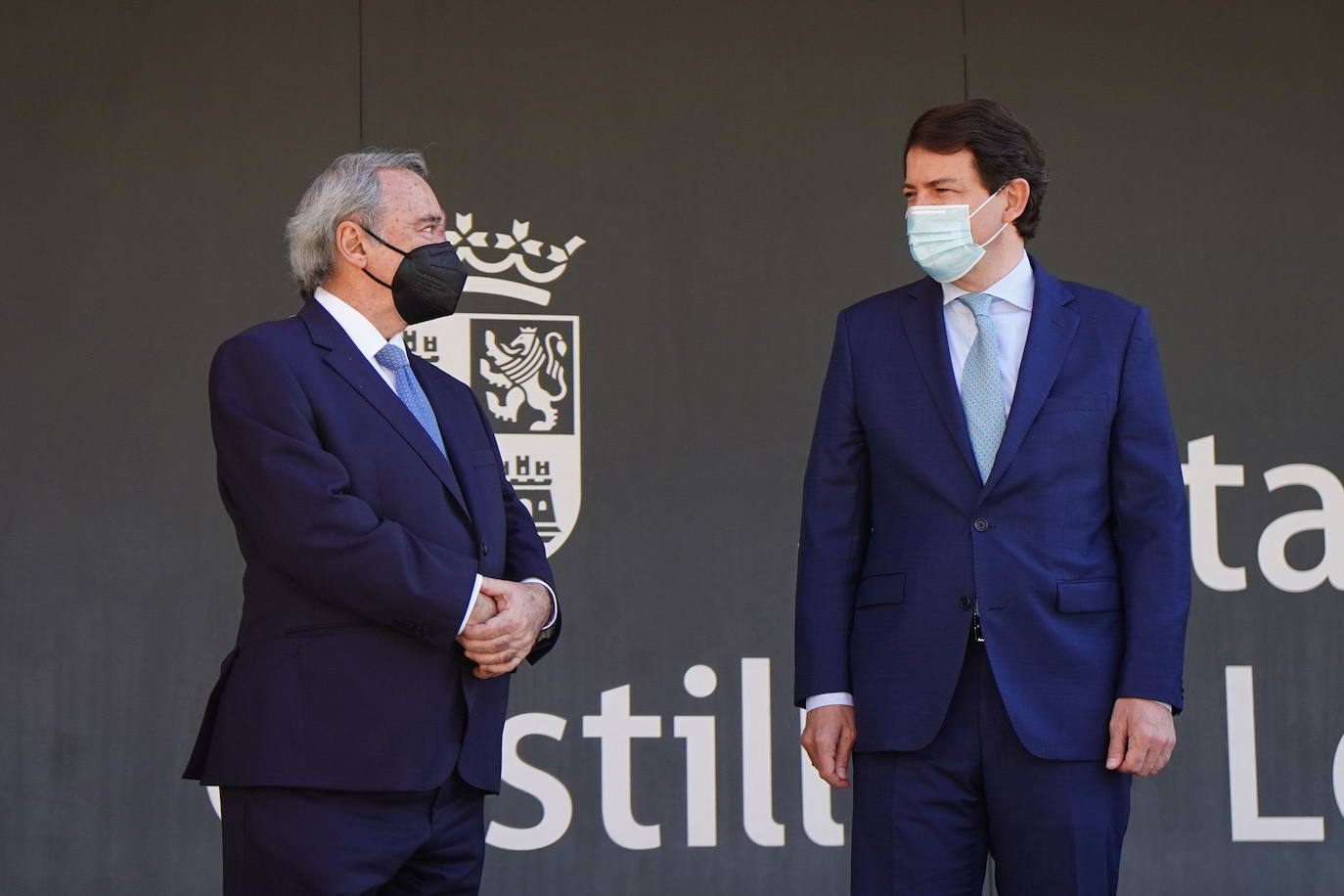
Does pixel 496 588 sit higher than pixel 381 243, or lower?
lower

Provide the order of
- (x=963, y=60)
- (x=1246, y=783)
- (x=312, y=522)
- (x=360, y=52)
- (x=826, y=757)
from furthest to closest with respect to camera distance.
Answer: (x=963, y=60)
(x=1246, y=783)
(x=360, y=52)
(x=826, y=757)
(x=312, y=522)

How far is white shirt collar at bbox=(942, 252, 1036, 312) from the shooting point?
281cm

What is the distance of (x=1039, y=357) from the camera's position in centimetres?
272

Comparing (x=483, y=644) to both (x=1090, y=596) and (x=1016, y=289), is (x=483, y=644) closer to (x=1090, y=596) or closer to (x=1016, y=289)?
(x=1090, y=596)

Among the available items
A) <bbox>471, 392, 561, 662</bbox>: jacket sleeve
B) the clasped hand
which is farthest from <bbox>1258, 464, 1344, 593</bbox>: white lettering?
the clasped hand

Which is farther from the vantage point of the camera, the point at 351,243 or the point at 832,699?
the point at 351,243

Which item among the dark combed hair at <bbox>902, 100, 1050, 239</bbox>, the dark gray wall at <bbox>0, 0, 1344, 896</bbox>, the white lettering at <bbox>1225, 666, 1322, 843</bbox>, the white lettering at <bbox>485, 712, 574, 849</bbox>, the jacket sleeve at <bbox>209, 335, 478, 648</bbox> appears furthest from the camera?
the white lettering at <bbox>1225, 666, 1322, 843</bbox>

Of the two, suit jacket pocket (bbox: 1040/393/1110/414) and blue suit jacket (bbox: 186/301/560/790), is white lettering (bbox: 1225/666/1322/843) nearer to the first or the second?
suit jacket pocket (bbox: 1040/393/1110/414)

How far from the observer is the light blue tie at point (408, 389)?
2822mm

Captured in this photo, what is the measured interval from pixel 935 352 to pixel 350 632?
102cm

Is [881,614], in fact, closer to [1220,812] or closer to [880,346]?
[880,346]

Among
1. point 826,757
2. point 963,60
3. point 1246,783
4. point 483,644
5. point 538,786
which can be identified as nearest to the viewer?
point 483,644

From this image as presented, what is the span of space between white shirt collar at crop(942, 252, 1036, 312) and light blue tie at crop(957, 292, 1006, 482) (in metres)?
0.02

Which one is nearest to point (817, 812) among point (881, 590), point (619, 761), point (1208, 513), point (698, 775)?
point (698, 775)
